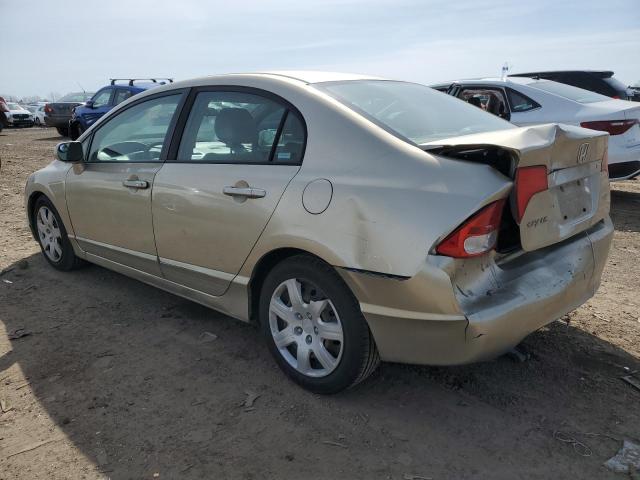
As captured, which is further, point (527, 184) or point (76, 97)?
point (76, 97)

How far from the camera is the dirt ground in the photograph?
236 cm

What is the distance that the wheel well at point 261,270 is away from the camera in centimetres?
280

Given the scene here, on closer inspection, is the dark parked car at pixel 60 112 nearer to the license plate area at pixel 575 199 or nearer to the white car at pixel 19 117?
the white car at pixel 19 117

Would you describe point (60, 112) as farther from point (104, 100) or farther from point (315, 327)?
point (315, 327)

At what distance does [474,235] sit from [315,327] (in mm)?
961

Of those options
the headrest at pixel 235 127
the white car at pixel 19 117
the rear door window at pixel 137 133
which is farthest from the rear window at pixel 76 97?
the headrest at pixel 235 127

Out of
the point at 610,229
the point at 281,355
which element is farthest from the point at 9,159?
the point at 610,229

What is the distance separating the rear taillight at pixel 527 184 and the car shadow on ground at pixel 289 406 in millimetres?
1033

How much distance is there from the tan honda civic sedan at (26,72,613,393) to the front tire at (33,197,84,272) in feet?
3.93

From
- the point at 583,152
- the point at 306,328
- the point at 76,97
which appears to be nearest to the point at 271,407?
the point at 306,328

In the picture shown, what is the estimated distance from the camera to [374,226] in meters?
2.38

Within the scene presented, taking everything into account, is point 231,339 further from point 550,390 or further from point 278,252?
point 550,390

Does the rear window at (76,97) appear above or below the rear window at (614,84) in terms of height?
above

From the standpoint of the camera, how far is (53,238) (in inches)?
188
